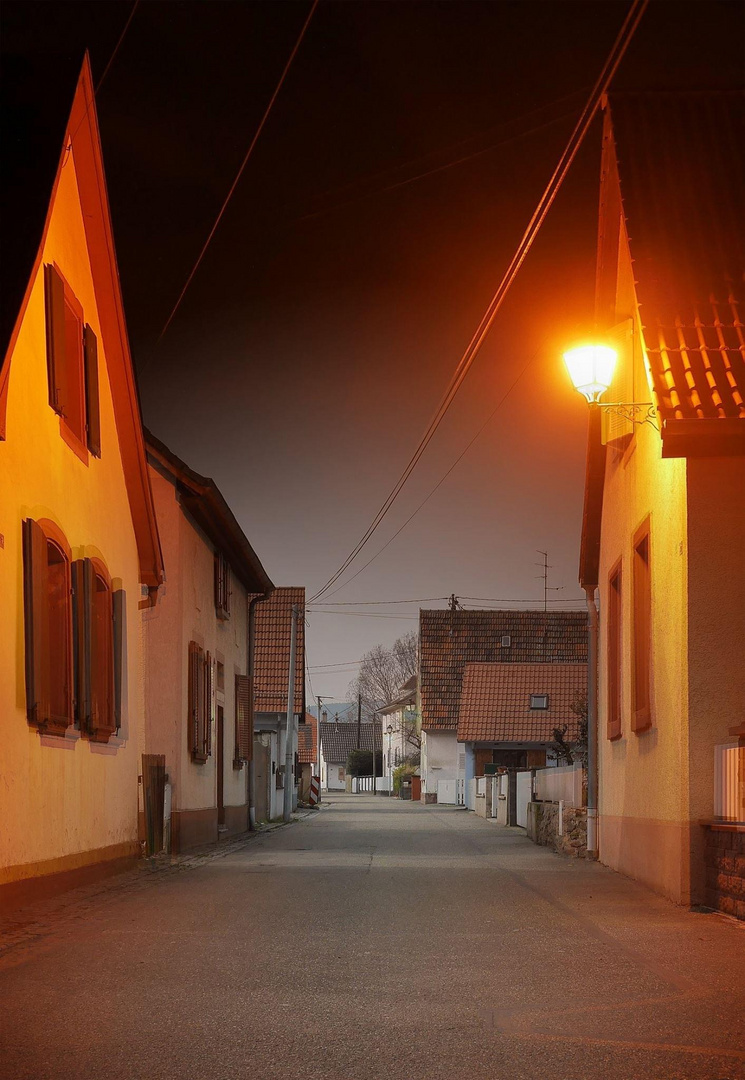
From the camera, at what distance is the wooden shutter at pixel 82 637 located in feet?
40.5

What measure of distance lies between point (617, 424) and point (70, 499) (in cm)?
612

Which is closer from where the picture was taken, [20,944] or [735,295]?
[20,944]

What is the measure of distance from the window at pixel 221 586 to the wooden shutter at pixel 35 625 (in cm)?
1246

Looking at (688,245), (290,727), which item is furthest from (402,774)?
(688,245)

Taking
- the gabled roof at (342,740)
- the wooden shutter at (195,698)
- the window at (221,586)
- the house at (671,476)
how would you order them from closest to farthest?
the house at (671,476)
the wooden shutter at (195,698)
the window at (221,586)
the gabled roof at (342,740)

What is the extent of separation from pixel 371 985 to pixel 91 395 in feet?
28.6

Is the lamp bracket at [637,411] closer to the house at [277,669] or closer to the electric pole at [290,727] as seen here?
the electric pole at [290,727]

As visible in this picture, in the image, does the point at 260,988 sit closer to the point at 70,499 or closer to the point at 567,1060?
the point at 567,1060

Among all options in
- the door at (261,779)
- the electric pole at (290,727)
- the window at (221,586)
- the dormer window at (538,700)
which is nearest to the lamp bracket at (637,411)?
the window at (221,586)

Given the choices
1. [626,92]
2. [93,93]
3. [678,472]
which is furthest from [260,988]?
[626,92]

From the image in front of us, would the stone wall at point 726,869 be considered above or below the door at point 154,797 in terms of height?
above

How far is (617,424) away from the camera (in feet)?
48.1

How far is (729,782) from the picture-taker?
33.0 ft

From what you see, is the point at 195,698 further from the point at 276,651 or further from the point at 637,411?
the point at 276,651
